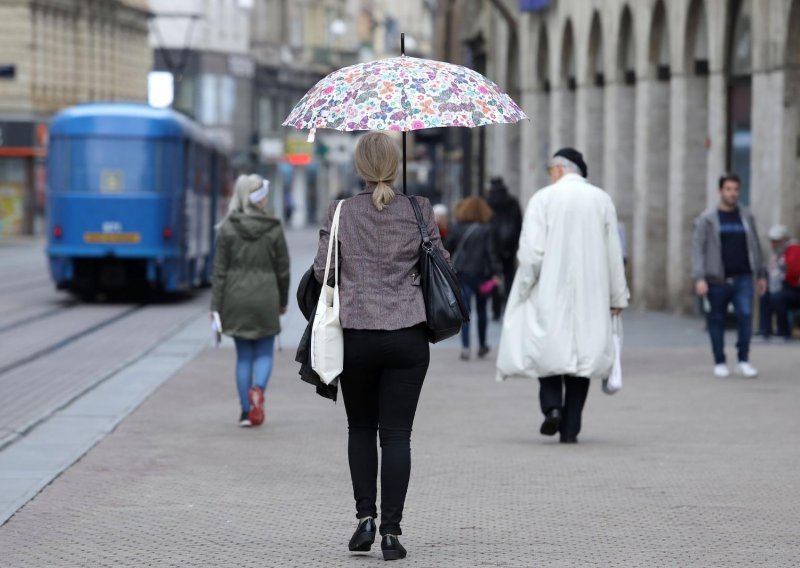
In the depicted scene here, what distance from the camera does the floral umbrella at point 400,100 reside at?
762 cm

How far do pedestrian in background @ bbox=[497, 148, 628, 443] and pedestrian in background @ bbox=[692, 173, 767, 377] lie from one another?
13.9 ft

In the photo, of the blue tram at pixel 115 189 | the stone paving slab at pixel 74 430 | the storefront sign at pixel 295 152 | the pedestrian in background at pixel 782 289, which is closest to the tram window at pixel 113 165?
the blue tram at pixel 115 189

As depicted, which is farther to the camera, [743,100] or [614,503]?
[743,100]

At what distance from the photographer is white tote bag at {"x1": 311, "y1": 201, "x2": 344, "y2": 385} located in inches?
288

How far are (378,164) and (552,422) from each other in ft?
14.6

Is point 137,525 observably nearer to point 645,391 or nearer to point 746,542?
point 746,542

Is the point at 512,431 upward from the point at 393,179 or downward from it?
downward

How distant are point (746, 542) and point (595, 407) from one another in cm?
592

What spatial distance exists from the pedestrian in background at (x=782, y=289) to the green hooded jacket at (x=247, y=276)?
29.8ft

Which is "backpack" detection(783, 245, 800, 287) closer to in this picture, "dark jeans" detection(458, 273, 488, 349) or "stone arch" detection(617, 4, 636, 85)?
"dark jeans" detection(458, 273, 488, 349)

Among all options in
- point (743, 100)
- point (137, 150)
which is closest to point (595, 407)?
point (743, 100)

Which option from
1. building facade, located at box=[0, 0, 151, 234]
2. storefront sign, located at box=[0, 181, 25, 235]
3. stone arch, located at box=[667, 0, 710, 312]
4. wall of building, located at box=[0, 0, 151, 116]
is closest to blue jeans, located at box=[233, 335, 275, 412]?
stone arch, located at box=[667, 0, 710, 312]

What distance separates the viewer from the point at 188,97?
77812 mm

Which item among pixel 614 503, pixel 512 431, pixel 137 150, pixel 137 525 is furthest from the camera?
pixel 137 150
